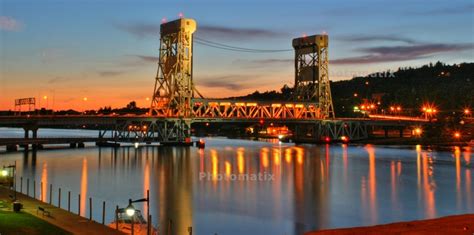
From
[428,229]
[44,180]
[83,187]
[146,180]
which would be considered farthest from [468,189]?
[44,180]

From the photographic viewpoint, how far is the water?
34250 millimetres

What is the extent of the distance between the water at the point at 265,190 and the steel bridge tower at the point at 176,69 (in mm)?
44628

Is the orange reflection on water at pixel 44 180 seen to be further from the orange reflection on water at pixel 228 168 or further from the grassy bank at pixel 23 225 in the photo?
the orange reflection on water at pixel 228 168

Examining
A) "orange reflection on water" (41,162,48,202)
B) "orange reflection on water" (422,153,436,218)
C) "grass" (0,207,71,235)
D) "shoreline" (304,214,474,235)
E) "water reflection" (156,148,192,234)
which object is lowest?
"orange reflection on water" (422,153,436,218)

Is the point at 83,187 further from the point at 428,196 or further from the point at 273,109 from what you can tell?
the point at 273,109

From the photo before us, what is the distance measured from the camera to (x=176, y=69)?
401 ft

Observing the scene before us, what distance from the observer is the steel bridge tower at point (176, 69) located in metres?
121

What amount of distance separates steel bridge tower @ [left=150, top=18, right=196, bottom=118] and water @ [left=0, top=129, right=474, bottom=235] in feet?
146

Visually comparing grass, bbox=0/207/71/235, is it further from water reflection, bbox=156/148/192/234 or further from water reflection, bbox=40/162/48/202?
water reflection, bbox=40/162/48/202

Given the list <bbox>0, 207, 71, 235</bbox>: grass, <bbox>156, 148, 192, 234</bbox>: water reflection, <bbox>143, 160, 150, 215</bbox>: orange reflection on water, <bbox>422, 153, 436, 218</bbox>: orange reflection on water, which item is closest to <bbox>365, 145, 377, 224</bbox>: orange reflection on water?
<bbox>422, 153, 436, 218</bbox>: orange reflection on water

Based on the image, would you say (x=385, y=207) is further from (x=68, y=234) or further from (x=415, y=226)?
(x=68, y=234)

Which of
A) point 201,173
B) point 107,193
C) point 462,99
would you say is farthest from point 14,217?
point 462,99

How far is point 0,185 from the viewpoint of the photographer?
116ft

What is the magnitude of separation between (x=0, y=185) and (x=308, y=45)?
132m
